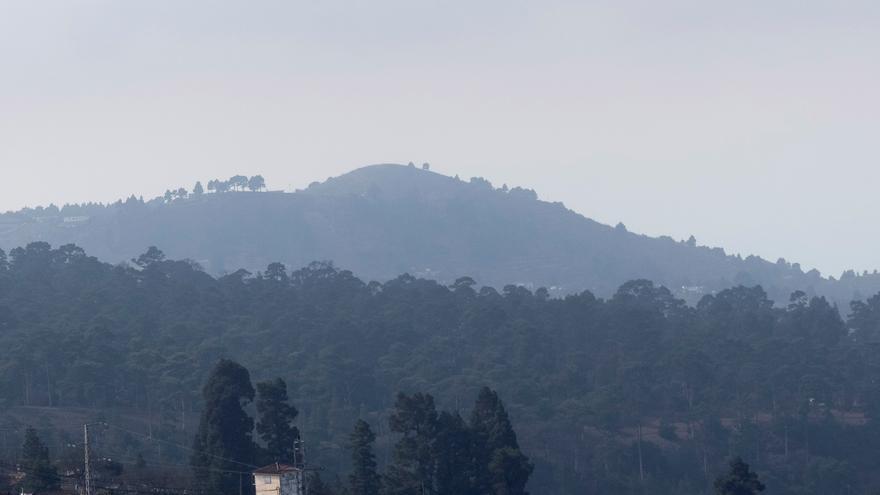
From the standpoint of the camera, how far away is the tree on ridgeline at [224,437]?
60.9 m

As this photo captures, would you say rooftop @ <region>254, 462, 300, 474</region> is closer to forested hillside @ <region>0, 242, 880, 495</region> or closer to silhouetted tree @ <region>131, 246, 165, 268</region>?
forested hillside @ <region>0, 242, 880, 495</region>

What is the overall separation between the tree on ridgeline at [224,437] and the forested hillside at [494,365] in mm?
12310

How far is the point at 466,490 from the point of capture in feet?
202

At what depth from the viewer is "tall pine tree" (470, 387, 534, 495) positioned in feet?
198

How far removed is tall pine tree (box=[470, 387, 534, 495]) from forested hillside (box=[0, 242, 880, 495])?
18.5 metres

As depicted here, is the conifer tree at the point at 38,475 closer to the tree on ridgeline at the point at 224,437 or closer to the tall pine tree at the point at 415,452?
the tree on ridgeline at the point at 224,437

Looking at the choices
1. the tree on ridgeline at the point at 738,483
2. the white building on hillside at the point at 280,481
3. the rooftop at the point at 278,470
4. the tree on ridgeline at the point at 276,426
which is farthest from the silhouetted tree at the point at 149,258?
the tree on ridgeline at the point at 738,483

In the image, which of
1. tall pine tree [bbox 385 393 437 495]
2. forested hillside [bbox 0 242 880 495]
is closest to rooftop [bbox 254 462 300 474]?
tall pine tree [bbox 385 393 437 495]

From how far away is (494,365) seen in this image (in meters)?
Result: 102

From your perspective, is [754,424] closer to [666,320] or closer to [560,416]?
[560,416]

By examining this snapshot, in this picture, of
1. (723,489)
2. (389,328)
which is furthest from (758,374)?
(723,489)

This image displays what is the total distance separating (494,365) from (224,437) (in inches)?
1577

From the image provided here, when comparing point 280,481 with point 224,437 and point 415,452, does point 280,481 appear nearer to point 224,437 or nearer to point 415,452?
point 224,437

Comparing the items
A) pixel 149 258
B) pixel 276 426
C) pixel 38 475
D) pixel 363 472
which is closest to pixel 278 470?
pixel 363 472
